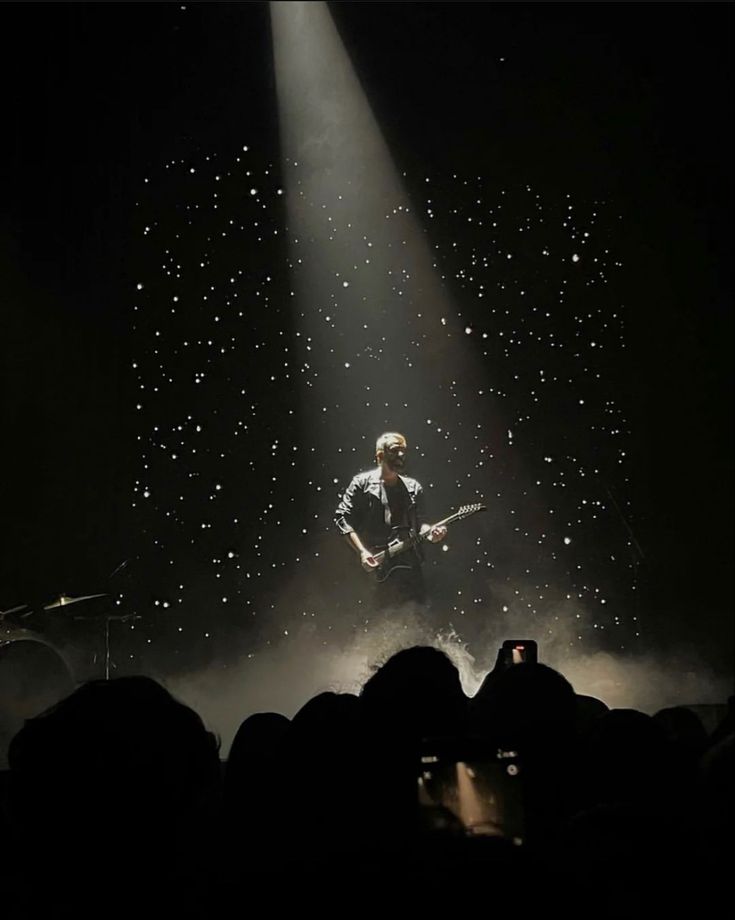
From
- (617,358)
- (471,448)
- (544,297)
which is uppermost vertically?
(544,297)

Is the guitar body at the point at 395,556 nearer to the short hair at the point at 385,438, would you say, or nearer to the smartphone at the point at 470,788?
the short hair at the point at 385,438

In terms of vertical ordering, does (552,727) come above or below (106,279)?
below

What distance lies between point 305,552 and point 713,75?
4138 millimetres

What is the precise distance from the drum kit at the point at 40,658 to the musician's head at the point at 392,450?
194 cm

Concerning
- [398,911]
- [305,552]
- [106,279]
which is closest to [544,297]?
[305,552]

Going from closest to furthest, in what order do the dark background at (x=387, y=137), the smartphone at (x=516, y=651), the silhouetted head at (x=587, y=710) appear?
1. the silhouetted head at (x=587, y=710)
2. the smartphone at (x=516, y=651)
3. the dark background at (x=387, y=137)

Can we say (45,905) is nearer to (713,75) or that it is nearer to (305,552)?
(305,552)

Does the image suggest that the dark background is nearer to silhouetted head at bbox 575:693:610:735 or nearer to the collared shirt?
the collared shirt

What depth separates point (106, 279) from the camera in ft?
19.5

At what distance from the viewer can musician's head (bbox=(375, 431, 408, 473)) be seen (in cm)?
566

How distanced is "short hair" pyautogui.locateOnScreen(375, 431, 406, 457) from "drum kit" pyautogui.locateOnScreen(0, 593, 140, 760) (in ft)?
6.44

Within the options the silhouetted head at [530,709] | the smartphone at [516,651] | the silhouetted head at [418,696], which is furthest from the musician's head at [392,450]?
the silhouetted head at [418,696]

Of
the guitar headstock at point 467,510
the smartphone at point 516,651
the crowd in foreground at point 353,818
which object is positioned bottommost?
the crowd in foreground at point 353,818

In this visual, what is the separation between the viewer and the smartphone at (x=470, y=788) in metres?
1.01
